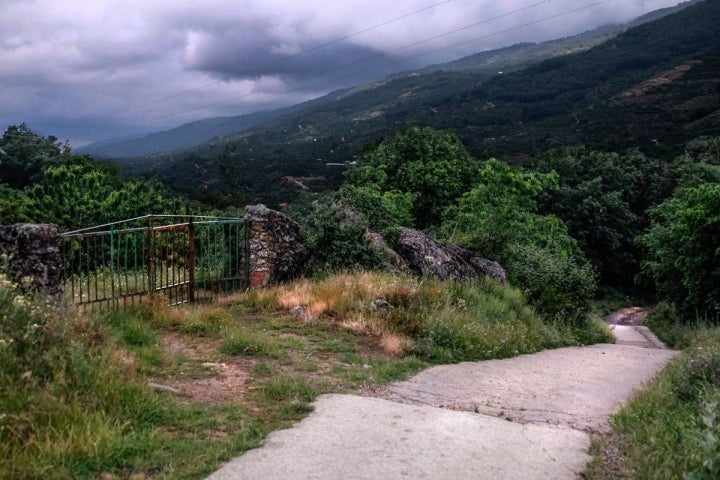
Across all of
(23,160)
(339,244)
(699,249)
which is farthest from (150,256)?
(23,160)

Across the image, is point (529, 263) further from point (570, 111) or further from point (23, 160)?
point (570, 111)

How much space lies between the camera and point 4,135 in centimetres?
5169

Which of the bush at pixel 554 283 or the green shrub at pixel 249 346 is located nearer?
the green shrub at pixel 249 346

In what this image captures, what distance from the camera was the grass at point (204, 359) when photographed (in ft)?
13.7

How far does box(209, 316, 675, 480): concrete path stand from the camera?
4.23 metres

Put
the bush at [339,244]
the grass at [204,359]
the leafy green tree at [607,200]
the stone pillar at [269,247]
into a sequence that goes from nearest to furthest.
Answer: the grass at [204,359] → the stone pillar at [269,247] → the bush at [339,244] → the leafy green tree at [607,200]

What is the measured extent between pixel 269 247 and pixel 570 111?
394 ft

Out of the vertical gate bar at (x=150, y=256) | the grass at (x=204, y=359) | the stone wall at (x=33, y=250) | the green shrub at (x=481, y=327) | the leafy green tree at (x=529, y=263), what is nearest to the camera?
the grass at (x=204, y=359)

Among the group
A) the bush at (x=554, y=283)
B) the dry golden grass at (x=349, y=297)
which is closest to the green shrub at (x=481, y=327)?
the dry golden grass at (x=349, y=297)

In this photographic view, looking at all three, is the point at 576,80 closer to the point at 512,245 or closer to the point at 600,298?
the point at 600,298

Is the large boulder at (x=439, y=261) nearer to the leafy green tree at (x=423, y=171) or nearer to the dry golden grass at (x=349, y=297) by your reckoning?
the dry golden grass at (x=349, y=297)

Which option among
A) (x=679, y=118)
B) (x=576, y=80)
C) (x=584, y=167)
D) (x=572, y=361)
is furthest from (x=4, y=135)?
(x=576, y=80)

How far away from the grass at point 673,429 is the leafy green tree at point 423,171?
1970 centimetres

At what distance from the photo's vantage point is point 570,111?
394 ft
